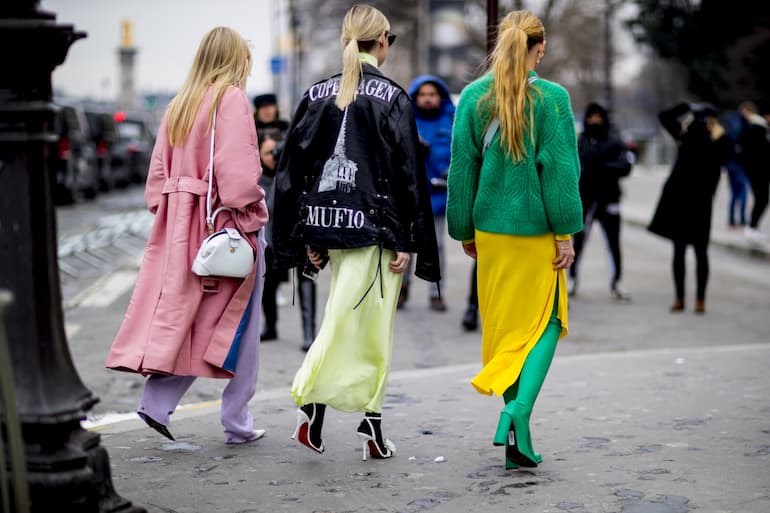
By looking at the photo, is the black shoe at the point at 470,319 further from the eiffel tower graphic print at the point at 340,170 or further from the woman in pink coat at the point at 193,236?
the eiffel tower graphic print at the point at 340,170

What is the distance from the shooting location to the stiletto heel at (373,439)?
5359 mm

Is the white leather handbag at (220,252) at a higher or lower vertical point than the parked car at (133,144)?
higher

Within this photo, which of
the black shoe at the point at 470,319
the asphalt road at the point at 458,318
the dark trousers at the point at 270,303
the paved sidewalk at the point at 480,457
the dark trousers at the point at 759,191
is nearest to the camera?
the paved sidewalk at the point at 480,457

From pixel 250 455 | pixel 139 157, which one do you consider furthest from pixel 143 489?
pixel 139 157

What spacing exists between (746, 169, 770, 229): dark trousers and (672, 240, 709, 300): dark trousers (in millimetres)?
6089

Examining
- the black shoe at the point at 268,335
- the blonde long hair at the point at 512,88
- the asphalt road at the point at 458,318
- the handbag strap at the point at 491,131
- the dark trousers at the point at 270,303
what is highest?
the blonde long hair at the point at 512,88

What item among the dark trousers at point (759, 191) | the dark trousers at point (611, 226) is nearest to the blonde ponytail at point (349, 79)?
the dark trousers at point (611, 226)

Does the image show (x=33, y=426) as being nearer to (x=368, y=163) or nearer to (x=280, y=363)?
(x=368, y=163)

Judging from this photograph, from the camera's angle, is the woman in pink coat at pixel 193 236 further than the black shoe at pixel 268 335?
No

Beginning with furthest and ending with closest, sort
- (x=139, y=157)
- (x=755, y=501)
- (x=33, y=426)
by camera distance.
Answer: (x=139, y=157)
(x=755, y=501)
(x=33, y=426)

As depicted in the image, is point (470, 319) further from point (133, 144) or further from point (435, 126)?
point (133, 144)

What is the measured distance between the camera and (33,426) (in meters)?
3.70

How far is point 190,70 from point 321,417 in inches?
63.6

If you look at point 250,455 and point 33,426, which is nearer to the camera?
point 33,426
